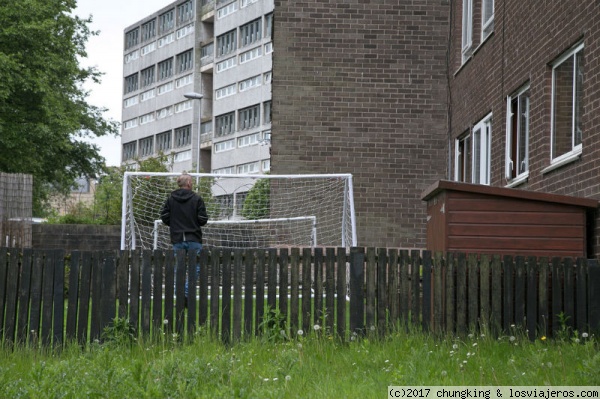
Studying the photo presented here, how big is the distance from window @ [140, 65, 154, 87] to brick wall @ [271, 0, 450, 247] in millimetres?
85599

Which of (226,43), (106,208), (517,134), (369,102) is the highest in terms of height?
(226,43)

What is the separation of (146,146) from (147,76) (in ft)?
21.8

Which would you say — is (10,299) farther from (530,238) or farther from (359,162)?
(359,162)

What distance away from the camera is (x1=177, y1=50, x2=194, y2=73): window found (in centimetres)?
9762

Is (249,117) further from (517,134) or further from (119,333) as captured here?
(119,333)

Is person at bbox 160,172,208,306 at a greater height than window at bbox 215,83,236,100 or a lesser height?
lesser

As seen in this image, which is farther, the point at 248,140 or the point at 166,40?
the point at 166,40

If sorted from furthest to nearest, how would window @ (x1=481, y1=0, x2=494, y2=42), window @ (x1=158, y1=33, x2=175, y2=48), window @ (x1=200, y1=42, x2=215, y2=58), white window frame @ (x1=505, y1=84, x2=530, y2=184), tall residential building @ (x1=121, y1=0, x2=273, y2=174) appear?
window @ (x1=158, y1=33, x2=175, y2=48) < window @ (x1=200, y1=42, x2=215, y2=58) < tall residential building @ (x1=121, y1=0, x2=273, y2=174) < window @ (x1=481, y1=0, x2=494, y2=42) < white window frame @ (x1=505, y1=84, x2=530, y2=184)

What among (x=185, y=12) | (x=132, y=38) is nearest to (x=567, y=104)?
(x=185, y=12)

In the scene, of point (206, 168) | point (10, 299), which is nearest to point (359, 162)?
point (10, 299)

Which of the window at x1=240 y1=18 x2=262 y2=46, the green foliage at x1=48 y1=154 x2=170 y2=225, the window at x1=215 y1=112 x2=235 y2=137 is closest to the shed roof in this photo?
the green foliage at x1=48 y1=154 x2=170 y2=225

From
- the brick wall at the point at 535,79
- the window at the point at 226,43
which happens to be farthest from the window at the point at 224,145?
the brick wall at the point at 535,79

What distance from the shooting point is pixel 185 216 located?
1521 centimetres

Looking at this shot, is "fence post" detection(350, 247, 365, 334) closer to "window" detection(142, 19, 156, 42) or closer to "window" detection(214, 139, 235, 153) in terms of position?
"window" detection(214, 139, 235, 153)
